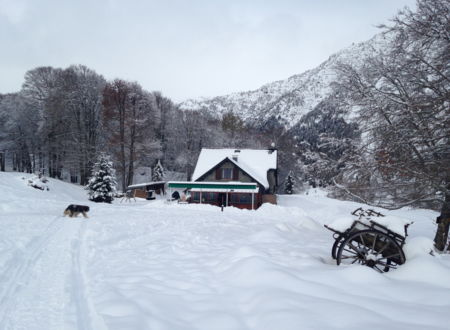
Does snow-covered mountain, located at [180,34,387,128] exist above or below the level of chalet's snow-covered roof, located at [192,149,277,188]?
above

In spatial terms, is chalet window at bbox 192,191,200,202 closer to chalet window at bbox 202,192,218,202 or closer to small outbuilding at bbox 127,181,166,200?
chalet window at bbox 202,192,218,202

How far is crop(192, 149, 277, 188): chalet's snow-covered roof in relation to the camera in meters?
28.4

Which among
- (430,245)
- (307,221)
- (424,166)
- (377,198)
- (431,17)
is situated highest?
(431,17)

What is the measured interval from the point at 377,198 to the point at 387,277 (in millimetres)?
3682

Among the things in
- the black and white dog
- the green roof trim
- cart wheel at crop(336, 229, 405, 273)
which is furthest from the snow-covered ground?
the green roof trim

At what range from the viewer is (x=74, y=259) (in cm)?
649

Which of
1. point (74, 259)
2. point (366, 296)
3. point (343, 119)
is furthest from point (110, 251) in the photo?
point (343, 119)

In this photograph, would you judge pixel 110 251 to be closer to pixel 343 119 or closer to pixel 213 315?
pixel 213 315

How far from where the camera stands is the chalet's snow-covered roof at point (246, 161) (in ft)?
93.1

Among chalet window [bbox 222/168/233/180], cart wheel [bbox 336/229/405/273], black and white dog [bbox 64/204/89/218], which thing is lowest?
black and white dog [bbox 64/204/89/218]

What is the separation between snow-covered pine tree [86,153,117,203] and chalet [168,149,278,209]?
579cm

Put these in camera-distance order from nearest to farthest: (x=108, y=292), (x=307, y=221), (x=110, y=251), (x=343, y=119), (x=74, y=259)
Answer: (x=108, y=292) < (x=74, y=259) < (x=110, y=251) < (x=343, y=119) < (x=307, y=221)

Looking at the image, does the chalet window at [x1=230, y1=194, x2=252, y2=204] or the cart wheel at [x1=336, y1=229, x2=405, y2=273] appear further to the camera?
the chalet window at [x1=230, y1=194, x2=252, y2=204]

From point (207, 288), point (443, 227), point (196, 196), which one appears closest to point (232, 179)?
point (196, 196)
